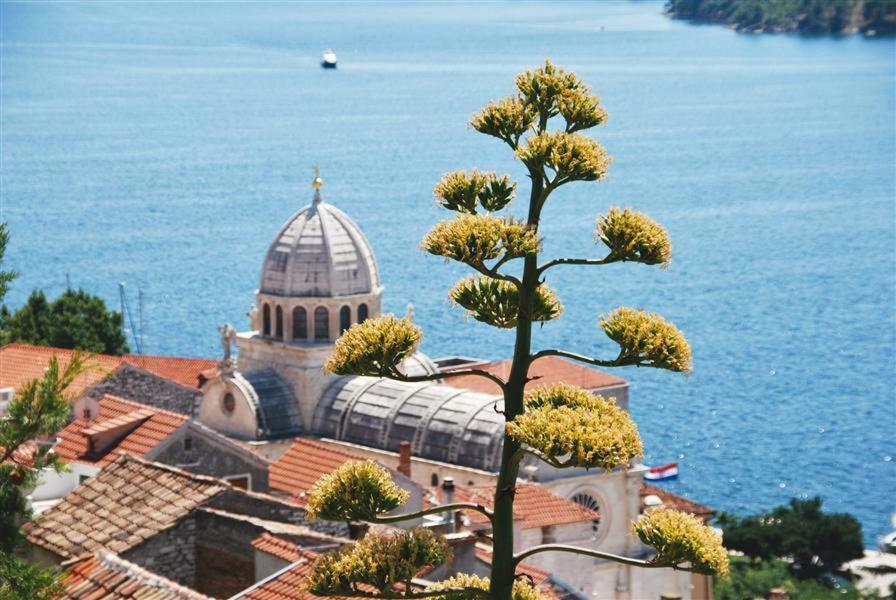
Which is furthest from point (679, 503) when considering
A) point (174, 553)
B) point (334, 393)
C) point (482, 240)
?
point (482, 240)

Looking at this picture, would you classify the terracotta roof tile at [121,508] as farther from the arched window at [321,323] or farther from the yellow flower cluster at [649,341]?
the arched window at [321,323]

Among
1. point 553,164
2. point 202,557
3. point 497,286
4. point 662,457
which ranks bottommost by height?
point 662,457

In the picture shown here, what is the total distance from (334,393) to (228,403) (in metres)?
2.82

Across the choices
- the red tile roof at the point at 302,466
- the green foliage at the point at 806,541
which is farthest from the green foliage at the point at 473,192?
the green foliage at the point at 806,541

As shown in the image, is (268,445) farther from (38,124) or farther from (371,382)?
(38,124)

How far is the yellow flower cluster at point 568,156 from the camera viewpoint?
543 inches

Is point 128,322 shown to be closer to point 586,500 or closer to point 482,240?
point 586,500

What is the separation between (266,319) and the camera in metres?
53.0

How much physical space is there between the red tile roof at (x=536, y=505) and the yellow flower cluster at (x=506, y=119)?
25425mm

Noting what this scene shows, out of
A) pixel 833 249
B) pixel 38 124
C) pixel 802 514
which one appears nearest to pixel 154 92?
pixel 38 124

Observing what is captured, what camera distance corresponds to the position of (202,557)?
29.0 meters

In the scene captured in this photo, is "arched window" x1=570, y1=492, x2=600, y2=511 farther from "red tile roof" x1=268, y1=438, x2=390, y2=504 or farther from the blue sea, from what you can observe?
the blue sea

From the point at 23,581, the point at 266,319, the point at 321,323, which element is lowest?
the point at 266,319

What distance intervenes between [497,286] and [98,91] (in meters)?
179
